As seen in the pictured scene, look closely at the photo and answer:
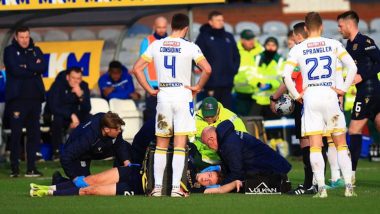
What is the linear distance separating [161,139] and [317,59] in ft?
6.77

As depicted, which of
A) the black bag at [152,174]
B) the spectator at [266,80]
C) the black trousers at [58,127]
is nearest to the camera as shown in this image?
the black bag at [152,174]

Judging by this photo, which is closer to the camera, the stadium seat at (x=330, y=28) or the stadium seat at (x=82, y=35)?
the stadium seat at (x=82, y=35)

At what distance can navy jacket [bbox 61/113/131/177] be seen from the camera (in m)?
14.4

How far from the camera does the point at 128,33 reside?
69.5 ft

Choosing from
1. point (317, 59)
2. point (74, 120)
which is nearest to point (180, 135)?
point (317, 59)

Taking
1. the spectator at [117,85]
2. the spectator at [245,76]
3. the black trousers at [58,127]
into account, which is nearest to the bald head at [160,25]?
the spectator at [117,85]

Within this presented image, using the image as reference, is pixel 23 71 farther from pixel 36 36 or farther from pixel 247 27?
pixel 247 27

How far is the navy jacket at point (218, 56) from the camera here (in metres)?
20.4

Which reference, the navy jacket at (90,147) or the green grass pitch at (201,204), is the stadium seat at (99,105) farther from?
the green grass pitch at (201,204)

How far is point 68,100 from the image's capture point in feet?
65.2

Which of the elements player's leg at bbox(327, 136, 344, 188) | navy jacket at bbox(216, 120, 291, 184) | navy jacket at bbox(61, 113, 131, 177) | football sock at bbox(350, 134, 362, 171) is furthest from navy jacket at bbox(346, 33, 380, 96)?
navy jacket at bbox(61, 113, 131, 177)

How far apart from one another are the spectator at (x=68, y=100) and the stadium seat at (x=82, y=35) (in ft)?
3.71

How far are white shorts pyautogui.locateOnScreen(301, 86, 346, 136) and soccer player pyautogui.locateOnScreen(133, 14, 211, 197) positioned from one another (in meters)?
1.33

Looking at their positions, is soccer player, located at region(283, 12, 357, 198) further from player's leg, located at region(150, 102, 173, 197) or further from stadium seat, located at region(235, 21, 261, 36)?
stadium seat, located at region(235, 21, 261, 36)
